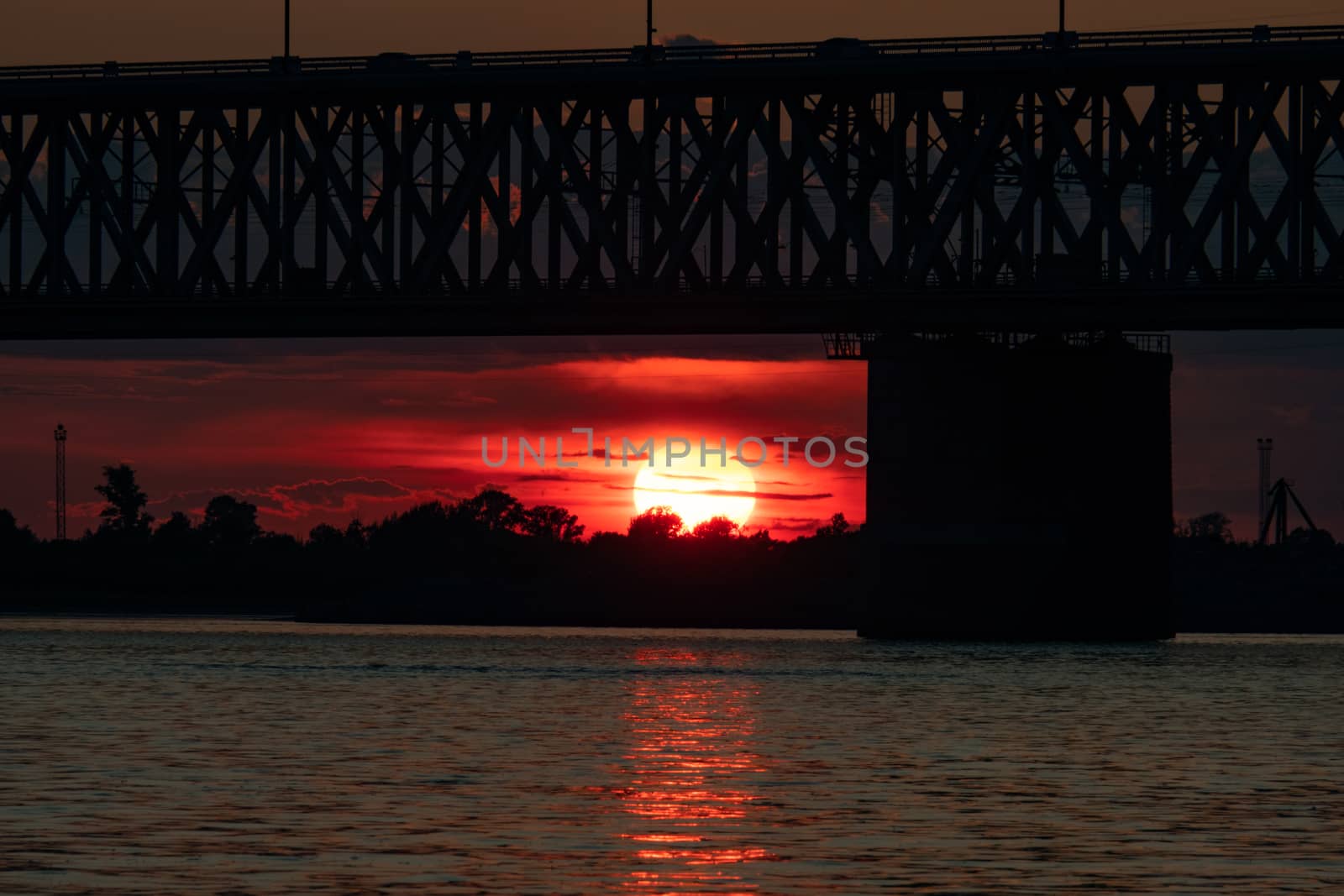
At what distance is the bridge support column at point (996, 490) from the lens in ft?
369

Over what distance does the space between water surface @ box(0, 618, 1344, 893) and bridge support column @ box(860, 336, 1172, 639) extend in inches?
974

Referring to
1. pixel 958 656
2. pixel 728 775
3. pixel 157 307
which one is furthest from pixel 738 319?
pixel 728 775

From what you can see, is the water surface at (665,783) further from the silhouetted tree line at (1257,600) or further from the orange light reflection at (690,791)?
the silhouetted tree line at (1257,600)

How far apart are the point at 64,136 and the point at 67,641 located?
29.2 metres

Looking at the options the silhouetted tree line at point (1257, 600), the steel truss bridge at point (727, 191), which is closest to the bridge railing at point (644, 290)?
the steel truss bridge at point (727, 191)

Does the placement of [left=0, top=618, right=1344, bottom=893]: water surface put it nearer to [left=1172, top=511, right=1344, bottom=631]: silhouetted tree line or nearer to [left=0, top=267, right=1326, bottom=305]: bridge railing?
[left=0, top=267, right=1326, bottom=305]: bridge railing

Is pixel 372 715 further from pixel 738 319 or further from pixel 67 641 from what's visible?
pixel 67 641

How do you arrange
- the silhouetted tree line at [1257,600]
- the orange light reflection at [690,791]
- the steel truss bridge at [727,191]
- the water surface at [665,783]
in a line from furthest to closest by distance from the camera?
the silhouetted tree line at [1257,600]
the steel truss bridge at [727,191]
the water surface at [665,783]
the orange light reflection at [690,791]

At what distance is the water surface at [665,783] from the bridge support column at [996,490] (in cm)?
2475

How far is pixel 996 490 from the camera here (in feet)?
370

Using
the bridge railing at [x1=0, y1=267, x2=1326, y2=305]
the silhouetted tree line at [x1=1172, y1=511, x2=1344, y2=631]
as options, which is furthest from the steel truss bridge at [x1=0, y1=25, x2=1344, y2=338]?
the silhouetted tree line at [x1=1172, y1=511, x2=1344, y2=631]

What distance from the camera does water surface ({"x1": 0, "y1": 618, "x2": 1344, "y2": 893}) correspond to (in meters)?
30.8

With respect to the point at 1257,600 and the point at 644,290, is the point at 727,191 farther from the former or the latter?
the point at 1257,600

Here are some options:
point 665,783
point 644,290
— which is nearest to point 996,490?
point 644,290
